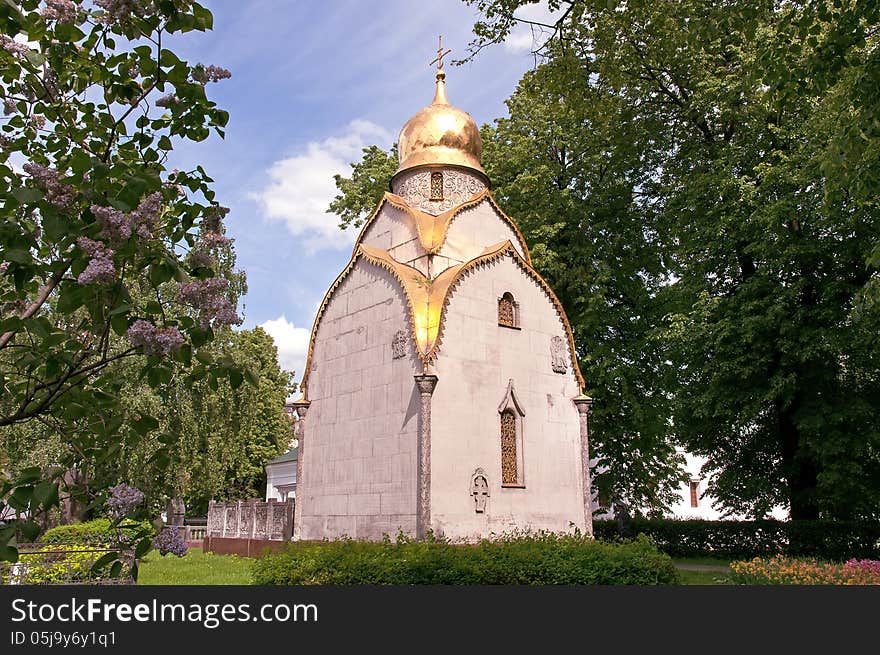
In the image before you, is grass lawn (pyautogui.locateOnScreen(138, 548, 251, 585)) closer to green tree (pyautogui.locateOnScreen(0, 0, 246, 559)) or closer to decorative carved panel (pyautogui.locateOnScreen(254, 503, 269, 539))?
decorative carved panel (pyautogui.locateOnScreen(254, 503, 269, 539))

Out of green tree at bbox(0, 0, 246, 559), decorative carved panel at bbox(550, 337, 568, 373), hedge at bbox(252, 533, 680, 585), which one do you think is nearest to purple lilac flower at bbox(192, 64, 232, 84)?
green tree at bbox(0, 0, 246, 559)

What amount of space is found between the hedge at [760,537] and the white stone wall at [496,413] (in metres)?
4.01

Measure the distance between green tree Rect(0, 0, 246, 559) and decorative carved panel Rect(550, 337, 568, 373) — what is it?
44.7 ft

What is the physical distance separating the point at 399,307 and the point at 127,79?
1170 centimetres

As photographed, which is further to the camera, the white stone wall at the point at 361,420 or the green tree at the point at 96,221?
the white stone wall at the point at 361,420

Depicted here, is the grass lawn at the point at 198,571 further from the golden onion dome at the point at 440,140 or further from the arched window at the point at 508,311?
the golden onion dome at the point at 440,140

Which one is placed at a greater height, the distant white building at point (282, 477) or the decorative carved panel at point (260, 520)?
the distant white building at point (282, 477)

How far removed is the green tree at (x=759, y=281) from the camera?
685 inches

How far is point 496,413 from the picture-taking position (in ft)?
50.0

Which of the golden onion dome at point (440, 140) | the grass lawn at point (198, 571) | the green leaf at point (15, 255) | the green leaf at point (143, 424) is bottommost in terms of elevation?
the grass lawn at point (198, 571)

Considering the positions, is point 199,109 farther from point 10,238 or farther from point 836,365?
point 836,365

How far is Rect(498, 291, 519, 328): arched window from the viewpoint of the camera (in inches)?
643

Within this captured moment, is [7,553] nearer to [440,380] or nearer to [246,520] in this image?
[440,380]

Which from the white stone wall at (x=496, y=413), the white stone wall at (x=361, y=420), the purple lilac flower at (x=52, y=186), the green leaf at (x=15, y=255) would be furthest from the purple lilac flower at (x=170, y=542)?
the white stone wall at (x=361, y=420)
